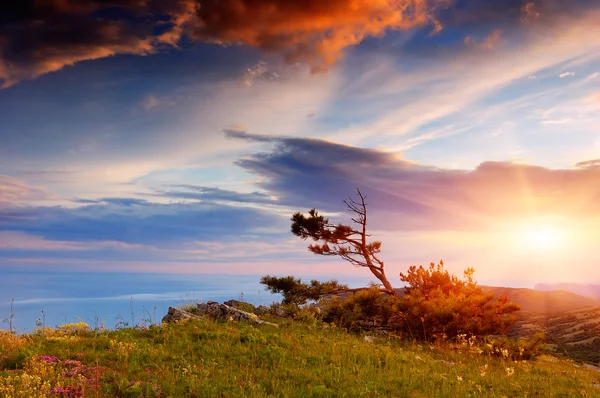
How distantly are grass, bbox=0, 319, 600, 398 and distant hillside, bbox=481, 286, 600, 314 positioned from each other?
32.5 meters

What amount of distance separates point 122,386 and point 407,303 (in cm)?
1448

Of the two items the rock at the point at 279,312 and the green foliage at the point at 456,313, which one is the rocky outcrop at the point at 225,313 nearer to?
the rock at the point at 279,312

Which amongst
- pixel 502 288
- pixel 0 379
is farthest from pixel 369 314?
pixel 502 288

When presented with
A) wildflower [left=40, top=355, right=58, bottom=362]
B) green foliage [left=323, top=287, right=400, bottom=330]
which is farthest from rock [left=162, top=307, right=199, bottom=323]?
green foliage [left=323, top=287, right=400, bottom=330]

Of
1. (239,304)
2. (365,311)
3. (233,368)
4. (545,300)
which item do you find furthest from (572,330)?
(233,368)

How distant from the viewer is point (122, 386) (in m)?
9.61

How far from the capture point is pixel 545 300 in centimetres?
5175

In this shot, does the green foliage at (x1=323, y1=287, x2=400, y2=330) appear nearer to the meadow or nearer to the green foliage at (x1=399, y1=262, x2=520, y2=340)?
the green foliage at (x1=399, y1=262, x2=520, y2=340)

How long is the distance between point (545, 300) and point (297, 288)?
37.1 meters

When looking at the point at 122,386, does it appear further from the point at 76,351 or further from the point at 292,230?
the point at 292,230

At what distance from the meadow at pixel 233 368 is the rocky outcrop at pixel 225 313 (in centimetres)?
99

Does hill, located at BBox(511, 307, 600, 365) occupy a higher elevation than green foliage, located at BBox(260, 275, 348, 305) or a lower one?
lower

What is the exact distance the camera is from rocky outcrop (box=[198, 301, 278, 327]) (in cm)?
1802

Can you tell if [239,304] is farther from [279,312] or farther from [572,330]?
[572,330]
